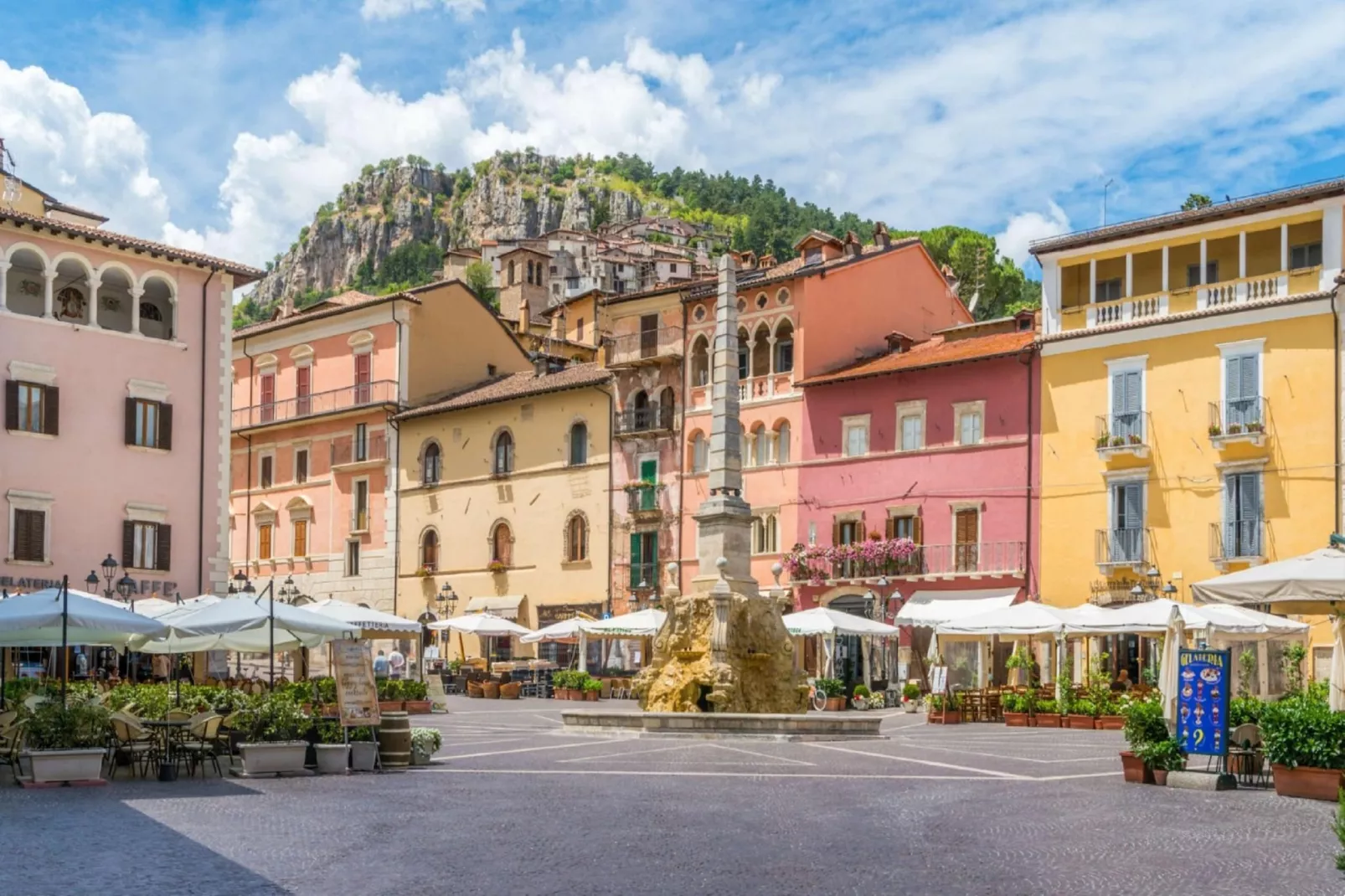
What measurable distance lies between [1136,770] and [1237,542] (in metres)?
23.4

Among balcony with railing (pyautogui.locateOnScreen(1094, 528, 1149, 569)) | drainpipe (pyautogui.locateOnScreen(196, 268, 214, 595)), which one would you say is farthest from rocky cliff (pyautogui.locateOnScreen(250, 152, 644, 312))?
balcony with railing (pyautogui.locateOnScreen(1094, 528, 1149, 569))

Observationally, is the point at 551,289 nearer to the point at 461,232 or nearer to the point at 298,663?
the point at 461,232

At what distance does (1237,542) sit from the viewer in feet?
137

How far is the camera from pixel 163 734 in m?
21.2

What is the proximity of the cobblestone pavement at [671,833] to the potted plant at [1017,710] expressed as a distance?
1273 centimetres

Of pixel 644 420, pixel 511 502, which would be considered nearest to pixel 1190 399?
pixel 644 420

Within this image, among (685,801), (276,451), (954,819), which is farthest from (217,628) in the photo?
(276,451)

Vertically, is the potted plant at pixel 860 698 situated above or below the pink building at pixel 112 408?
below

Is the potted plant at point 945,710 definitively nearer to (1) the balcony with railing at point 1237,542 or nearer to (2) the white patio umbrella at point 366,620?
(1) the balcony with railing at point 1237,542

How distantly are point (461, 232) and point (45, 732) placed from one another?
175377 mm

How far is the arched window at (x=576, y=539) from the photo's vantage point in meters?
56.6

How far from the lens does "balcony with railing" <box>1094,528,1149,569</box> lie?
43.6 metres

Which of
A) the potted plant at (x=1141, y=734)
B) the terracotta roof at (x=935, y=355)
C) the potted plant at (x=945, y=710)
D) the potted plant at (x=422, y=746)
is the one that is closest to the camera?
the potted plant at (x=1141, y=734)

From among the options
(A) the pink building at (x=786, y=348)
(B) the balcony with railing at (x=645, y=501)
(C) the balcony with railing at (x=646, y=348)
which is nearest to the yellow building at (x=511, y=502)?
(C) the balcony with railing at (x=646, y=348)
